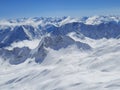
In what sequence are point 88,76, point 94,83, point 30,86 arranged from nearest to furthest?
point 94,83 → point 88,76 → point 30,86

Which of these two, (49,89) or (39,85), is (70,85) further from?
(39,85)

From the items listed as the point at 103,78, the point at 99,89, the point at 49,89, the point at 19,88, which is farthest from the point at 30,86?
the point at 99,89

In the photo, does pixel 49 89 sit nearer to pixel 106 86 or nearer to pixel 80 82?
pixel 80 82

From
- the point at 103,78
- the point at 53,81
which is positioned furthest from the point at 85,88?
the point at 53,81

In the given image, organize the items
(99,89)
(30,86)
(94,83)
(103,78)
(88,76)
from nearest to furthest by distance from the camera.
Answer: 1. (99,89)
2. (94,83)
3. (103,78)
4. (88,76)
5. (30,86)

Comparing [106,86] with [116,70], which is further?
[116,70]

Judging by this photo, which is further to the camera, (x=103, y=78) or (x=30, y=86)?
(x=30, y=86)

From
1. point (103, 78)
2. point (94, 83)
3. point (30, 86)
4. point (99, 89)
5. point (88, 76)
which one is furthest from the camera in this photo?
point (30, 86)

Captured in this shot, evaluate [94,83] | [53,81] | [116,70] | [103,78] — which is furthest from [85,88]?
[116,70]

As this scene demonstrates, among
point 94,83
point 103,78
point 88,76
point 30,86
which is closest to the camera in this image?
point 94,83
